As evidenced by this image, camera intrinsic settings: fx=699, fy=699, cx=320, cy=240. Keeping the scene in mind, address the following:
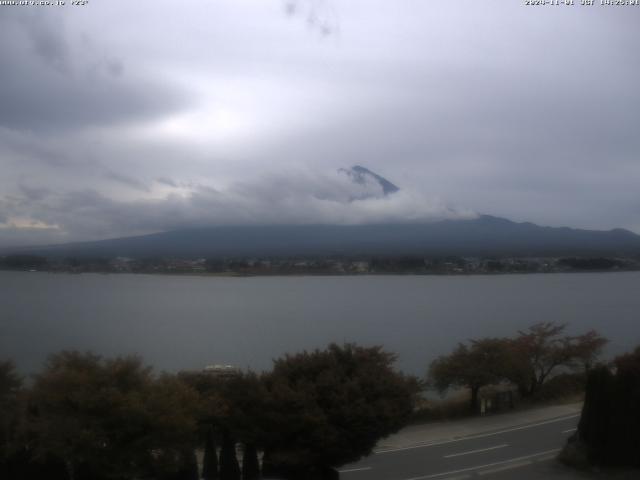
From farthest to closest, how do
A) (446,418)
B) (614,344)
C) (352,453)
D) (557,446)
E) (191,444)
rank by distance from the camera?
(614,344)
(446,418)
(557,446)
(352,453)
(191,444)

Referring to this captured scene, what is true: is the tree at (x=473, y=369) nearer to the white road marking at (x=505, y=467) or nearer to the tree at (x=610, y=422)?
the white road marking at (x=505, y=467)

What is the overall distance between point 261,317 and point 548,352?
27.0m

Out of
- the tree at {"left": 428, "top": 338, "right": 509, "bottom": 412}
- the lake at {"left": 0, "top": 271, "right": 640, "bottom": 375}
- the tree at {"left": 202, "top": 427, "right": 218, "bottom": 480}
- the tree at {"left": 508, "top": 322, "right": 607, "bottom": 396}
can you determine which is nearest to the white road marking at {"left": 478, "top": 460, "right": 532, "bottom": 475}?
the tree at {"left": 202, "top": 427, "right": 218, "bottom": 480}

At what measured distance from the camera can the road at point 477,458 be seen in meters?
13.1

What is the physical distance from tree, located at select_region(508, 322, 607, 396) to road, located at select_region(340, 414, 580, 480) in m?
5.48

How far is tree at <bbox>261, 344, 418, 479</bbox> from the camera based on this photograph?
11.2m

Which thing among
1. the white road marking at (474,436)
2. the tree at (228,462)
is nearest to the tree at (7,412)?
the tree at (228,462)

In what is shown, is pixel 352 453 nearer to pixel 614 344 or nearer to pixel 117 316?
pixel 614 344

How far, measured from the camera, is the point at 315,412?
440 inches

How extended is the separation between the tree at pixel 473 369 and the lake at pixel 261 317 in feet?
21.2

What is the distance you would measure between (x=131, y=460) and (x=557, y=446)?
9.44 m

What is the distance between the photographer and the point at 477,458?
14320 mm

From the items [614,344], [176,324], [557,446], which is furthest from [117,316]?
[557,446]

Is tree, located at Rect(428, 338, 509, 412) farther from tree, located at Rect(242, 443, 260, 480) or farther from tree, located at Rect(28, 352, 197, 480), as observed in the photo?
tree, located at Rect(28, 352, 197, 480)
